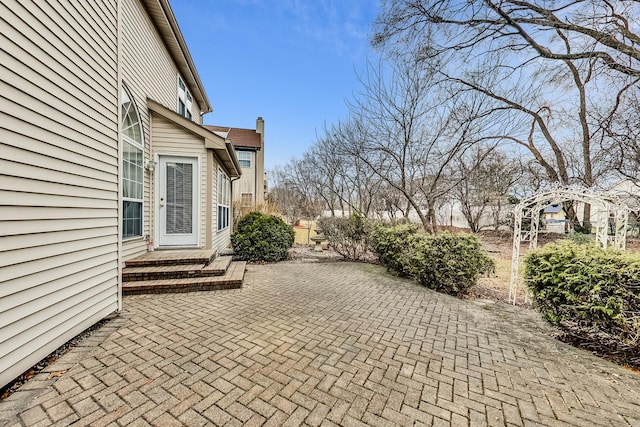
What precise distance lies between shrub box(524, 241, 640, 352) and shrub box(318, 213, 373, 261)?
506cm

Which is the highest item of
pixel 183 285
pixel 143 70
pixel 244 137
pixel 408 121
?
pixel 244 137

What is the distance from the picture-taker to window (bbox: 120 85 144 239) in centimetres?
488

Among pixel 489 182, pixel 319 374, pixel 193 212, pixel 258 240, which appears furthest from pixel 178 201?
pixel 489 182

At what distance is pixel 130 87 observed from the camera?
16.9 feet

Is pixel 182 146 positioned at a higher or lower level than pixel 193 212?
higher

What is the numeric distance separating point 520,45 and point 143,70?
838 cm

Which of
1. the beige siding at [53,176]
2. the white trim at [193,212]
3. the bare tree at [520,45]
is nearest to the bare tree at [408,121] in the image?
the bare tree at [520,45]

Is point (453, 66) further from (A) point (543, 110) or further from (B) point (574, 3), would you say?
(A) point (543, 110)

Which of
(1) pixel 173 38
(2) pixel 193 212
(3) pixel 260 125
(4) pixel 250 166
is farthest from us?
(3) pixel 260 125

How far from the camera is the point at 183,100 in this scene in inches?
343

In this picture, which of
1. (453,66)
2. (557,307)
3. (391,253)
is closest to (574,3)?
(453,66)

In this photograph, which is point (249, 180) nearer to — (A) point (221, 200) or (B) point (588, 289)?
(A) point (221, 200)

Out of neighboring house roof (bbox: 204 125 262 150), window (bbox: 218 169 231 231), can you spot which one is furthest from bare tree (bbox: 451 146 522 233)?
neighboring house roof (bbox: 204 125 262 150)

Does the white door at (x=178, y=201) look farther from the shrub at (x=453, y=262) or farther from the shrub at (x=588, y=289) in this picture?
the shrub at (x=588, y=289)
